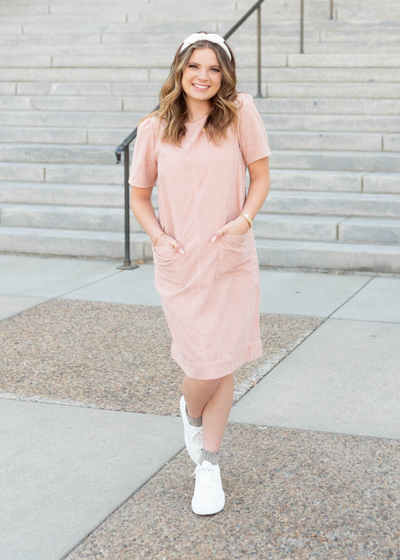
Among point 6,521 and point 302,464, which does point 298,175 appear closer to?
point 302,464

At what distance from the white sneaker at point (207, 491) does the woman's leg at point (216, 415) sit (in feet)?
0.25

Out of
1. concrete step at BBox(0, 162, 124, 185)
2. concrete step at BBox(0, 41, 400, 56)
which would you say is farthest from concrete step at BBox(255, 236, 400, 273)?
concrete step at BBox(0, 41, 400, 56)

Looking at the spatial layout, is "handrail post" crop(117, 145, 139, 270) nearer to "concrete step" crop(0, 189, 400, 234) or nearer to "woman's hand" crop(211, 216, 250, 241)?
"concrete step" crop(0, 189, 400, 234)

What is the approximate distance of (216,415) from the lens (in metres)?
3.30

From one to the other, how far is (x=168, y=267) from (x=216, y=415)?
1.99 feet

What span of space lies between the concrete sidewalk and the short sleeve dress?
→ 0.58m

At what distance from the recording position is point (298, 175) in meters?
8.48

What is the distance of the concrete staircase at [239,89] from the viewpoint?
7.82m

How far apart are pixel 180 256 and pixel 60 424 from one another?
4.48ft

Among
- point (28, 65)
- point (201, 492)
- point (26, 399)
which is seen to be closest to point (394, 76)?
point (28, 65)

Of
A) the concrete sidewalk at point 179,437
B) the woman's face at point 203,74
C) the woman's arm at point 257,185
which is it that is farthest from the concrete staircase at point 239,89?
the woman's face at point 203,74

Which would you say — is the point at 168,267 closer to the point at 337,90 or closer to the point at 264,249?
the point at 264,249

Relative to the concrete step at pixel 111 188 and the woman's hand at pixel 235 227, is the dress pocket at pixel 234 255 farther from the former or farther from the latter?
the concrete step at pixel 111 188

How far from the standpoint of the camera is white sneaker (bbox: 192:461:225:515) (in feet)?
10.4
